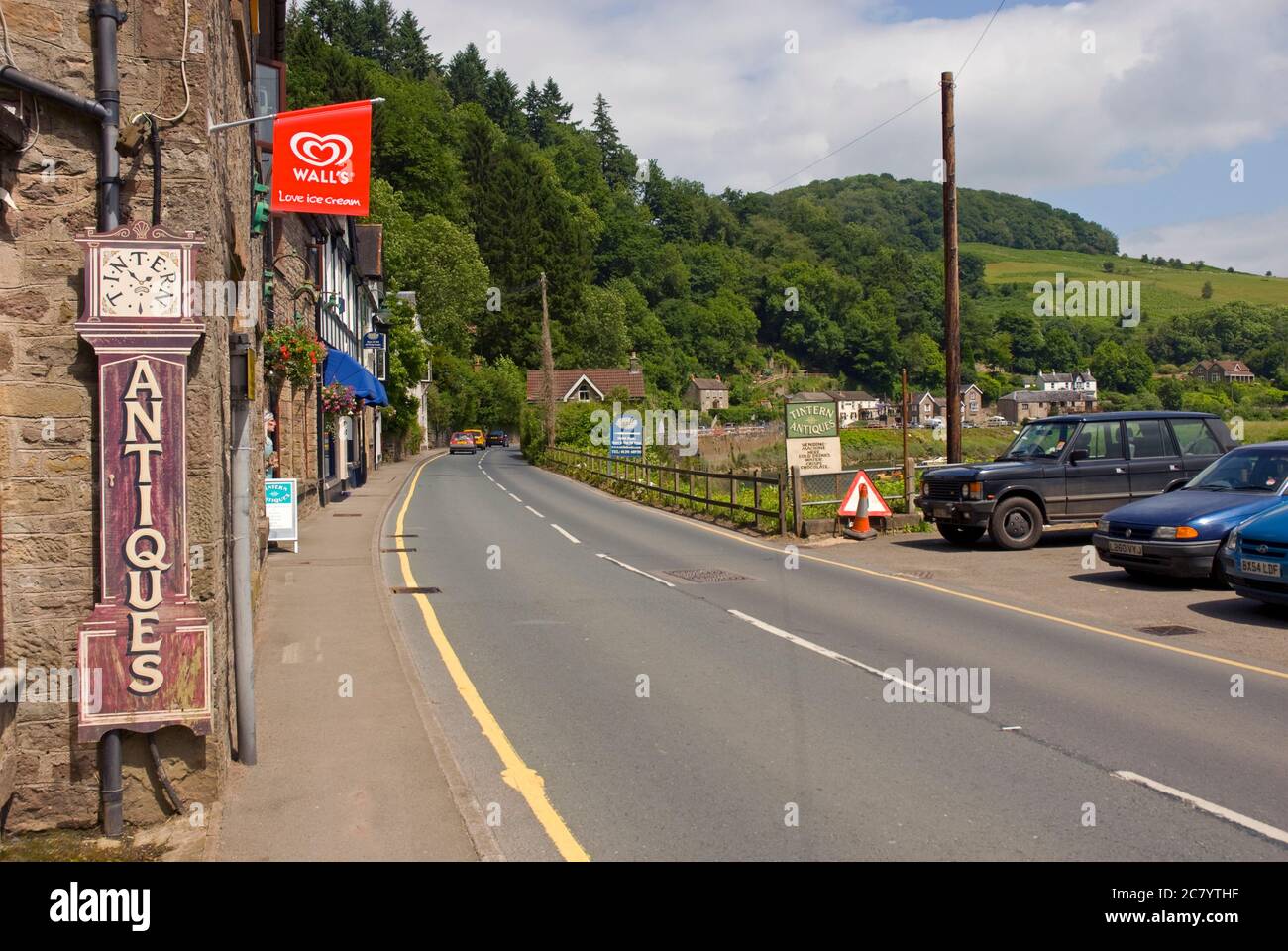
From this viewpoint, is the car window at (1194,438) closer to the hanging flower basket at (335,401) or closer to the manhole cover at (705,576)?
the manhole cover at (705,576)

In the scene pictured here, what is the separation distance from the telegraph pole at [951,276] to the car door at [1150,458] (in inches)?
177

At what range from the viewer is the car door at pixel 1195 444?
17.5 m

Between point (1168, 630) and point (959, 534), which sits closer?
point (1168, 630)

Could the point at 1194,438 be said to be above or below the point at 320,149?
below

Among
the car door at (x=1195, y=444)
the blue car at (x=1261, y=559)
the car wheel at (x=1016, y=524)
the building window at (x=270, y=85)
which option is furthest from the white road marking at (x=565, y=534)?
the blue car at (x=1261, y=559)

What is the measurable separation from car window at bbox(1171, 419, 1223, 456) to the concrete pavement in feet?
42.9

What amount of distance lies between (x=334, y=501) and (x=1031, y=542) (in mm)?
18802

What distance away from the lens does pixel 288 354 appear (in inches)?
706

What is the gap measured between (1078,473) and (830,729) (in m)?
11.6

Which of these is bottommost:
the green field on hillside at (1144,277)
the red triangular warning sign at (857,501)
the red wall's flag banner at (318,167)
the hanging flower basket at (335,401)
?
the red triangular warning sign at (857,501)

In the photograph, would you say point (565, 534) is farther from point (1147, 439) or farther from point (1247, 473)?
point (1247, 473)

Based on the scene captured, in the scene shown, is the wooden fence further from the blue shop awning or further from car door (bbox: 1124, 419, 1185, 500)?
the blue shop awning

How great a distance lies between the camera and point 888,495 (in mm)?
22516

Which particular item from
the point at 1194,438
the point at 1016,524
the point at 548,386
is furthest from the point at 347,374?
the point at 548,386
